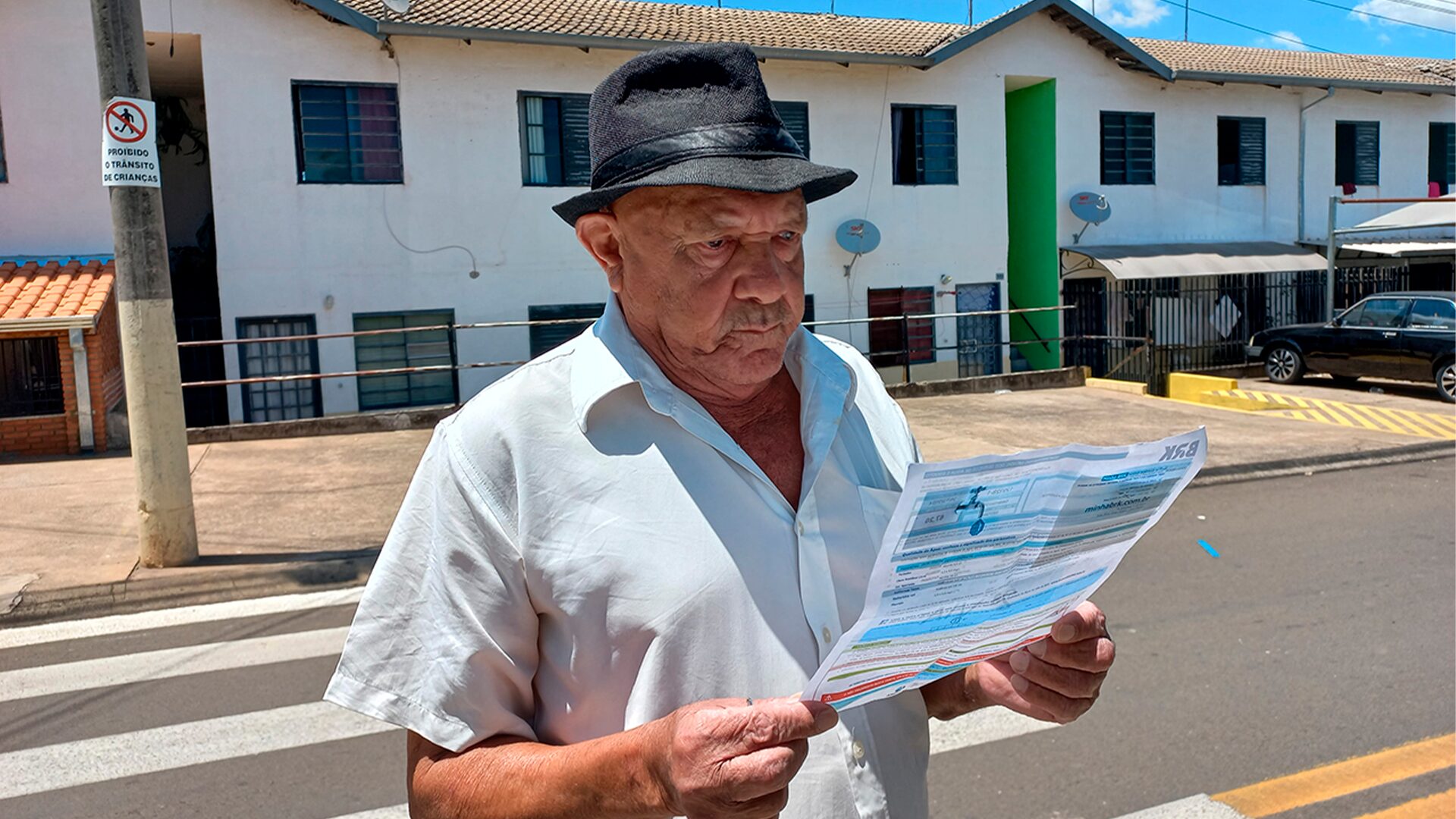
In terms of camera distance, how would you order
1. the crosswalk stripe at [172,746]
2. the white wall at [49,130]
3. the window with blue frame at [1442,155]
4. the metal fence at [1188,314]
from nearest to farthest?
the crosswalk stripe at [172,746] < the white wall at [49,130] < the metal fence at [1188,314] < the window with blue frame at [1442,155]

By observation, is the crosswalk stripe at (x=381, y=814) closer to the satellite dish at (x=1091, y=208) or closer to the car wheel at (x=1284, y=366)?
the car wheel at (x=1284, y=366)

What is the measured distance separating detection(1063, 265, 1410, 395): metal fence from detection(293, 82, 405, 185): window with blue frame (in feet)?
43.5

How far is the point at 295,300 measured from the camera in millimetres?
16062

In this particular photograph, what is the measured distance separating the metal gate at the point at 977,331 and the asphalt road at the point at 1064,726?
13334mm

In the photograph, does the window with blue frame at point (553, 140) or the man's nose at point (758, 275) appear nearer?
the man's nose at point (758, 275)

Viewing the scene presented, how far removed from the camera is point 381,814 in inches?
164

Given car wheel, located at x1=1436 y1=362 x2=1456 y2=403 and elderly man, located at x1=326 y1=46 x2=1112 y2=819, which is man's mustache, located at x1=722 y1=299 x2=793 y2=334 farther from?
car wheel, located at x1=1436 y1=362 x2=1456 y2=403

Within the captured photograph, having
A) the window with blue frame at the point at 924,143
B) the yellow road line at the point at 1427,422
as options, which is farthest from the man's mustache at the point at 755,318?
the window with blue frame at the point at 924,143

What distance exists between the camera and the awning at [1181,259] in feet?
67.0

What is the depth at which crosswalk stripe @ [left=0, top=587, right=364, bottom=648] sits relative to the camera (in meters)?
6.56

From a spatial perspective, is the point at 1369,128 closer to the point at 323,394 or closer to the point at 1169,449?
the point at 323,394

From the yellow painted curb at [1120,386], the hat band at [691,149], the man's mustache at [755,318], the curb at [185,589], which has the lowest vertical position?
the curb at [185,589]

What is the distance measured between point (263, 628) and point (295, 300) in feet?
34.5

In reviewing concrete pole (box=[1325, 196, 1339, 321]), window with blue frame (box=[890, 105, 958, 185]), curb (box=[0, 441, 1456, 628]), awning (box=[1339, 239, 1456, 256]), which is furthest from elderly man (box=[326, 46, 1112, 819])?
awning (box=[1339, 239, 1456, 256])
